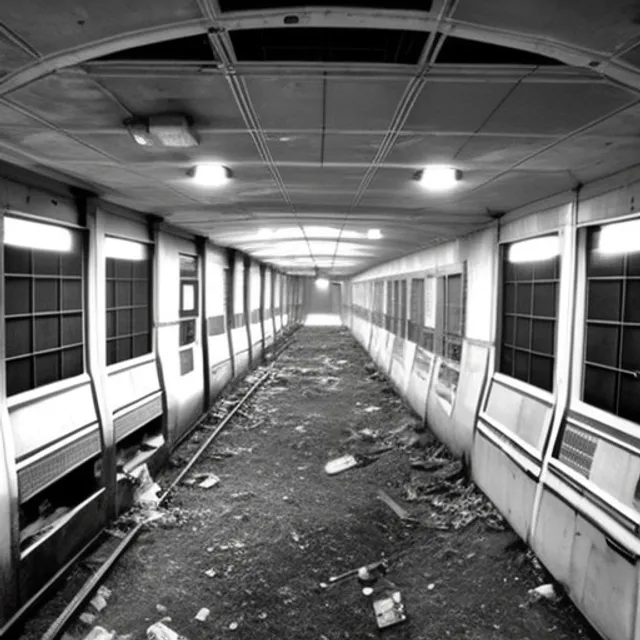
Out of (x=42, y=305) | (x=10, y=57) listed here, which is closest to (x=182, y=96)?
(x=10, y=57)

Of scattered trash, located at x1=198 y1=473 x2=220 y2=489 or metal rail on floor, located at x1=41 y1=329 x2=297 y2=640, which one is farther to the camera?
scattered trash, located at x1=198 y1=473 x2=220 y2=489

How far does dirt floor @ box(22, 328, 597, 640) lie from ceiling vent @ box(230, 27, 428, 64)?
4.21 m

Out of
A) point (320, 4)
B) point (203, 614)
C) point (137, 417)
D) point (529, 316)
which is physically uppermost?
point (320, 4)

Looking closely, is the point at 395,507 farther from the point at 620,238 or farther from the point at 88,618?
the point at 620,238

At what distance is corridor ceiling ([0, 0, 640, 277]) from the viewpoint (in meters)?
1.92

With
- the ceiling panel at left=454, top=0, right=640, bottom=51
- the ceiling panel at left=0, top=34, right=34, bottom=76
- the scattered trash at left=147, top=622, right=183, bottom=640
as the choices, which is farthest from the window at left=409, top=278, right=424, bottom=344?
the ceiling panel at left=0, top=34, right=34, bottom=76

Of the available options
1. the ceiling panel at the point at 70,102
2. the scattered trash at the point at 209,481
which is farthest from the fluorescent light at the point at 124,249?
the scattered trash at the point at 209,481

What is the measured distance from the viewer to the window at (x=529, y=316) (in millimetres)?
5250

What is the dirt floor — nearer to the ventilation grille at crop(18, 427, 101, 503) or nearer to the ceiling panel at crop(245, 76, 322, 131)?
the ventilation grille at crop(18, 427, 101, 503)

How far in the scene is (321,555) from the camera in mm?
5152

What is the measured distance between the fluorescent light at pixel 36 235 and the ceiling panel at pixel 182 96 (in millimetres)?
2196

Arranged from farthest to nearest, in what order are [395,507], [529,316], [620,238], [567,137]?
[395,507], [529,316], [620,238], [567,137]

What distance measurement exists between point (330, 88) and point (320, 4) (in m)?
0.64

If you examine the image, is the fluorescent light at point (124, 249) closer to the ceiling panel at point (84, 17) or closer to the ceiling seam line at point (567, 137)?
the ceiling panel at point (84, 17)
